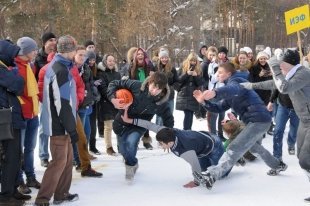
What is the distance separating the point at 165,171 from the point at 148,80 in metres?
1.45

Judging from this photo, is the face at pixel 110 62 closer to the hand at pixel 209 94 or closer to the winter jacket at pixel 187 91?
the winter jacket at pixel 187 91

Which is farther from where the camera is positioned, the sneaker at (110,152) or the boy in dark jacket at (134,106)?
the sneaker at (110,152)

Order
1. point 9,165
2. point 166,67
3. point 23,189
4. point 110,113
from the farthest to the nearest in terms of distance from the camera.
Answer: point 166,67
point 110,113
point 23,189
point 9,165

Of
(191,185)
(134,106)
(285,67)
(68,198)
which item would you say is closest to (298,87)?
(285,67)

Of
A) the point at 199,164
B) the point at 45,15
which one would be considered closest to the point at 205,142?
the point at 199,164

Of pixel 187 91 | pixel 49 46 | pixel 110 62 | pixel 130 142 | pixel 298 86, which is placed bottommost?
pixel 130 142

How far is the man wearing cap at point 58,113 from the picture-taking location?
14.0ft

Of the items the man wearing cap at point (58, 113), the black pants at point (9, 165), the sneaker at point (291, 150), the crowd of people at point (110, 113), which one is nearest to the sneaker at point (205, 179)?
the crowd of people at point (110, 113)

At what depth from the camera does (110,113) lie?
24.4 feet

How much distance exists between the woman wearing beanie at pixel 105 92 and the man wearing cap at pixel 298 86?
11.2ft

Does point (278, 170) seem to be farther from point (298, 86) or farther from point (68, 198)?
point (68, 198)

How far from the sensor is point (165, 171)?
6145 millimetres

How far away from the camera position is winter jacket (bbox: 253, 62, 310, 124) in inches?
172

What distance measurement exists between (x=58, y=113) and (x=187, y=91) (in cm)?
441
